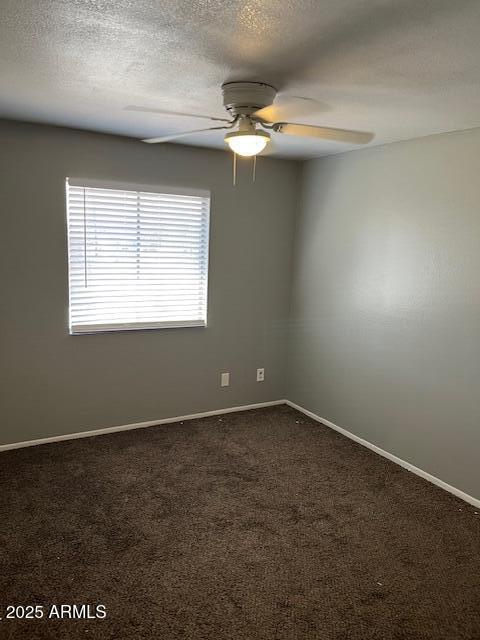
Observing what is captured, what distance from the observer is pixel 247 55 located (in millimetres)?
1729

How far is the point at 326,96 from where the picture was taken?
87.4 inches

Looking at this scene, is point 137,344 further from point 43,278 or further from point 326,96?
point 326,96

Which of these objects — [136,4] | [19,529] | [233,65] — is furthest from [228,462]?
[136,4]

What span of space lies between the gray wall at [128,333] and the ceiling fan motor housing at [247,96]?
1.58 m

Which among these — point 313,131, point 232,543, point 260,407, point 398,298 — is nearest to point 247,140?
point 313,131

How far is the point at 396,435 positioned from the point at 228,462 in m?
1.25

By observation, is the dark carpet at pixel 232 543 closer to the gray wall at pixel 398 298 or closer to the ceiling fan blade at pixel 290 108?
the gray wall at pixel 398 298

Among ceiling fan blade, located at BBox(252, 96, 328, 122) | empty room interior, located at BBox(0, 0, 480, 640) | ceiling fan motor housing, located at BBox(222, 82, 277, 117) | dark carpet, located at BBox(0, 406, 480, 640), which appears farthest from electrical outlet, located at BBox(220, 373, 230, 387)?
ceiling fan motor housing, located at BBox(222, 82, 277, 117)

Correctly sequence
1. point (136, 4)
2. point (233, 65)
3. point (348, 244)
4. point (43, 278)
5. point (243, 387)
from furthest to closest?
point (243, 387) → point (348, 244) → point (43, 278) → point (233, 65) → point (136, 4)

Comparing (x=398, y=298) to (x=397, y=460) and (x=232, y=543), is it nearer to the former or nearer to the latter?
(x=397, y=460)

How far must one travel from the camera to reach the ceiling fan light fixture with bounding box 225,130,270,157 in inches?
81.0

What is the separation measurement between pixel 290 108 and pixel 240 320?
2086mm

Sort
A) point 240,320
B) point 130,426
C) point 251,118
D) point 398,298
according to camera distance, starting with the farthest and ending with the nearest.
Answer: point 240,320, point 130,426, point 398,298, point 251,118

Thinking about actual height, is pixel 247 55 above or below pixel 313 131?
above
